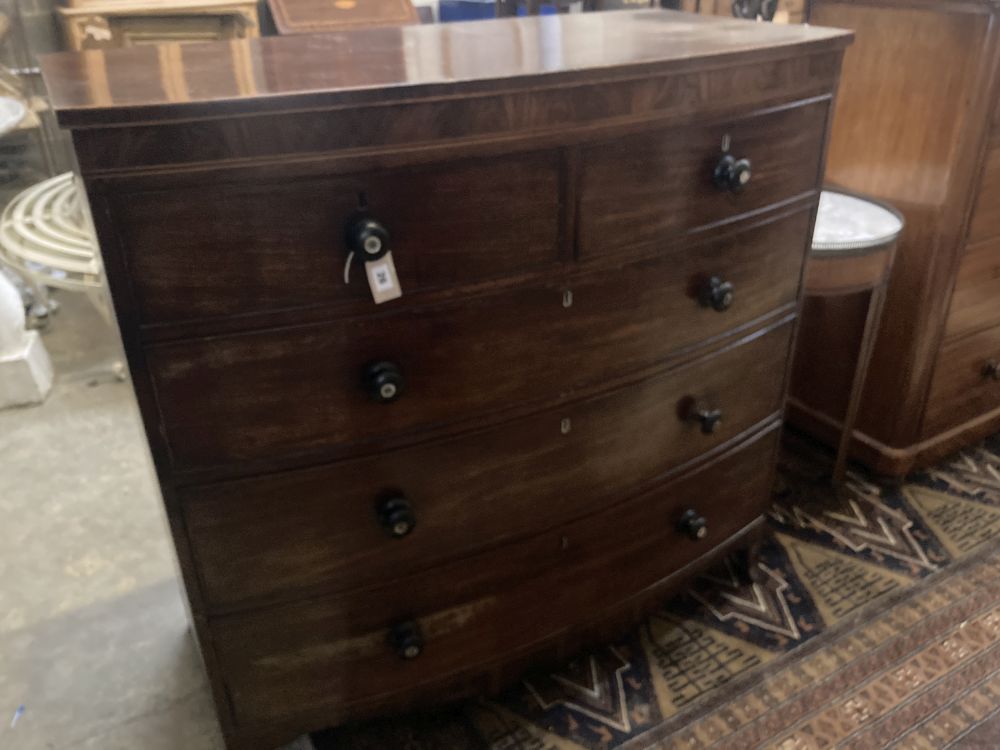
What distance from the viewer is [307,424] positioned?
0.98 m

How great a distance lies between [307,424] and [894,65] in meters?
1.39

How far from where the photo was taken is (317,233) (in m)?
0.88

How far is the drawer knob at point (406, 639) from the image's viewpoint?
45.5 inches

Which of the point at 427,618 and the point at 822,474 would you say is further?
the point at 822,474

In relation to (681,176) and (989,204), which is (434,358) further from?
(989,204)

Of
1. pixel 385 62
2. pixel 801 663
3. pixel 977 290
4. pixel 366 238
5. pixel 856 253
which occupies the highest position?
pixel 385 62

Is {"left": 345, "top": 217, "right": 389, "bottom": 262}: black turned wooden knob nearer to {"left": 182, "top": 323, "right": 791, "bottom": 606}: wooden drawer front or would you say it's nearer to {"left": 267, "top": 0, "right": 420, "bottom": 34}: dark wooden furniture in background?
{"left": 182, "top": 323, "right": 791, "bottom": 606}: wooden drawer front

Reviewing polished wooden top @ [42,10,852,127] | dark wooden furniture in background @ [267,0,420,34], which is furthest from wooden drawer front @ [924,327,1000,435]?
dark wooden furniture in background @ [267,0,420,34]

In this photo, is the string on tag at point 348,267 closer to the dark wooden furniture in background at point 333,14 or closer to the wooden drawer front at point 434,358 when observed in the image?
the wooden drawer front at point 434,358

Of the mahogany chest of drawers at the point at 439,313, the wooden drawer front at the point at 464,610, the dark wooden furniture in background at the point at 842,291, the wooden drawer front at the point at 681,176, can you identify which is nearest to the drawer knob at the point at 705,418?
the mahogany chest of drawers at the point at 439,313

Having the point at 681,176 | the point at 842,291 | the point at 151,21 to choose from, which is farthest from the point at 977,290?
the point at 151,21

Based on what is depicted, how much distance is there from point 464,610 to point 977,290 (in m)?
1.32

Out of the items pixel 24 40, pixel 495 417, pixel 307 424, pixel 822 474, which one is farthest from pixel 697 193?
pixel 24 40

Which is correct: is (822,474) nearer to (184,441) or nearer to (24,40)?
(184,441)
